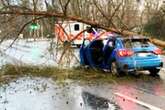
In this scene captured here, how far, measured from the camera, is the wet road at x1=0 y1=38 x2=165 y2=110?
14797 mm

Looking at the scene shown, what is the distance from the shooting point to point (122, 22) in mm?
15500

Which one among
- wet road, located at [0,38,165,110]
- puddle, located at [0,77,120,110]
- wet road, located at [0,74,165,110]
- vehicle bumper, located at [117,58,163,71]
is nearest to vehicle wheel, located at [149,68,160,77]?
vehicle bumper, located at [117,58,163,71]

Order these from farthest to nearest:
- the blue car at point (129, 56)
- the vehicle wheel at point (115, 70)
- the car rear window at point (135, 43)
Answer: the vehicle wheel at point (115, 70), the blue car at point (129, 56), the car rear window at point (135, 43)

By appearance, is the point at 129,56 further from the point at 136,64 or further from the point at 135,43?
the point at 135,43

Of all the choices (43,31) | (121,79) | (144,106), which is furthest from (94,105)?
(121,79)

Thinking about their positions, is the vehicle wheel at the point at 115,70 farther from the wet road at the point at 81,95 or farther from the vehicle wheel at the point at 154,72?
the vehicle wheel at the point at 154,72

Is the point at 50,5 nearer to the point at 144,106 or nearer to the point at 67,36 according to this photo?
the point at 67,36

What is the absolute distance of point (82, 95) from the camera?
1705 centimetres

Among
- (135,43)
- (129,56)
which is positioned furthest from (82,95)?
(129,56)

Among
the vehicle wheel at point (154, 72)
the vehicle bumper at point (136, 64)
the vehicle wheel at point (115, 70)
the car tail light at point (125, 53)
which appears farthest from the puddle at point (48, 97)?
the vehicle wheel at point (154, 72)

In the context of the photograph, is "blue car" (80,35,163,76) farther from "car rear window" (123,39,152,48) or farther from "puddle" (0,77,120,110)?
"puddle" (0,77,120,110)

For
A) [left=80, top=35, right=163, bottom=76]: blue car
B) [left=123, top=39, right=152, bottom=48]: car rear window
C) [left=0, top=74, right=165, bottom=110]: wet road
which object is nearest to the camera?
[left=0, top=74, right=165, bottom=110]: wet road

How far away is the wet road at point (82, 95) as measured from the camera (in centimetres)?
1480

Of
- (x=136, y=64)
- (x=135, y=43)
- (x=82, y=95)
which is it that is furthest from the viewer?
(x=136, y=64)
